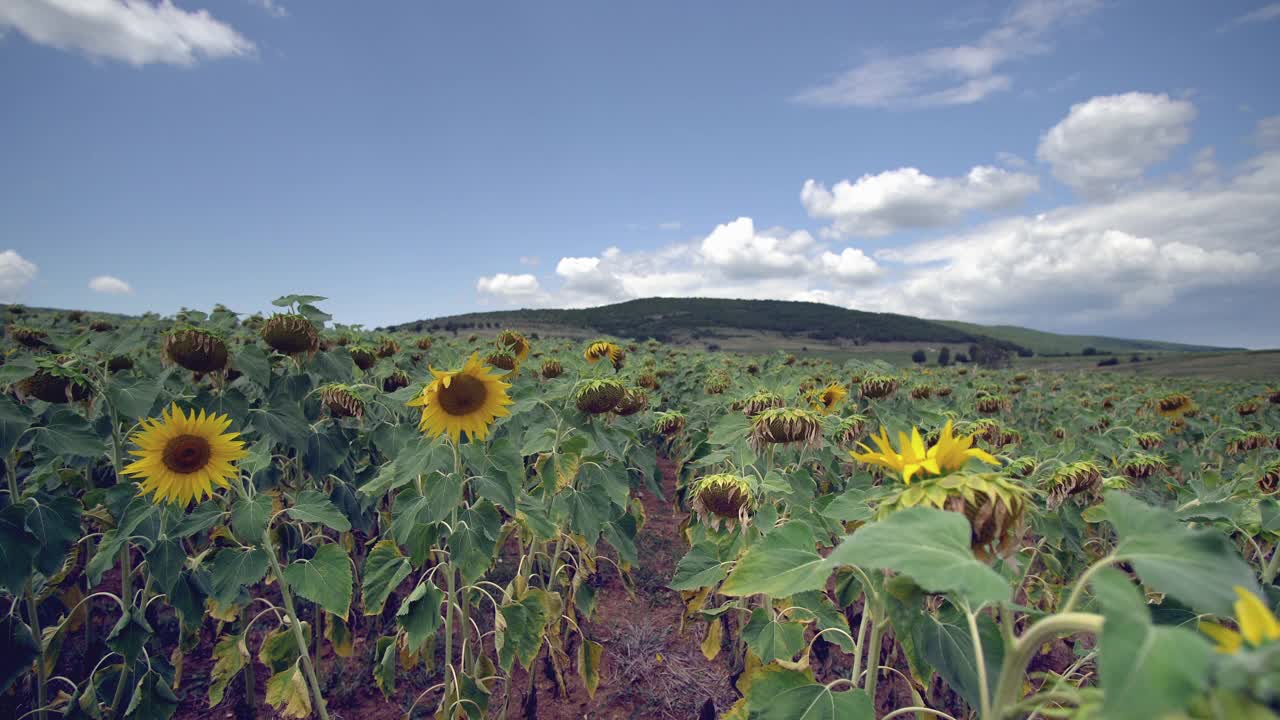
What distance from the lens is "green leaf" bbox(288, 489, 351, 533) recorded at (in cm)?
221

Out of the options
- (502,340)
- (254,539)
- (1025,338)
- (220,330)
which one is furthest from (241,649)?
(1025,338)

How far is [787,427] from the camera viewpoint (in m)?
2.64

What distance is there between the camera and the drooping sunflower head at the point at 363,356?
403 centimetres

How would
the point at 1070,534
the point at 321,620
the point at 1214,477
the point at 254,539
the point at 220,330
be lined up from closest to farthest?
the point at 254,539
the point at 220,330
the point at 1070,534
the point at 1214,477
the point at 321,620

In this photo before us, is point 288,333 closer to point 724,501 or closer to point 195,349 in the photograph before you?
point 195,349

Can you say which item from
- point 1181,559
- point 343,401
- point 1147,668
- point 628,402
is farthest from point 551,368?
point 1147,668

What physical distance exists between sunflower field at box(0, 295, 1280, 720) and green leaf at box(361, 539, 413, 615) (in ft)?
0.05

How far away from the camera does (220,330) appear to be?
283cm

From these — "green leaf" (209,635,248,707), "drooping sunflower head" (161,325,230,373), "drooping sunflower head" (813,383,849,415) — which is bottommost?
"green leaf" (209,635,248,707)

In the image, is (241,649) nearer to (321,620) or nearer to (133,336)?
(321,620)

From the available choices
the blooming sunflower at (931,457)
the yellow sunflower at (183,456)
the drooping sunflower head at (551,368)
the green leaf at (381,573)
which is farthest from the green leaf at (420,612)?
the drooping sunflower head at (551,368)

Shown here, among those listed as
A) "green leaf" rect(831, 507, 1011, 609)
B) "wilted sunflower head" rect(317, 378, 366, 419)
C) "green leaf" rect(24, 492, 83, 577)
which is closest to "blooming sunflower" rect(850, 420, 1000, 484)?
"green leaf" rect(831, 507, 1011, 609)

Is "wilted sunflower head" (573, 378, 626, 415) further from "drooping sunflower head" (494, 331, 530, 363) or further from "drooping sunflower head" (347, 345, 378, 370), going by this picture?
"drooping sunflower head" (347, 345, 378, 370)

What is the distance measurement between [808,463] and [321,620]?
11.6ft
